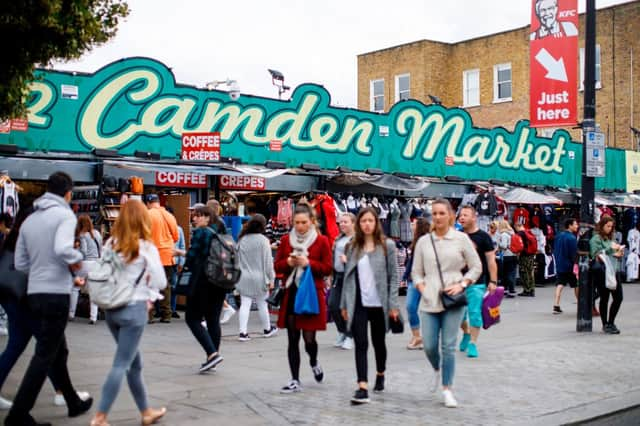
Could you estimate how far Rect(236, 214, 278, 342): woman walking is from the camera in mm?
11773

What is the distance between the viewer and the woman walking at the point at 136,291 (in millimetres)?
6238

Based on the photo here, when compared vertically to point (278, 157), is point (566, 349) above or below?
below

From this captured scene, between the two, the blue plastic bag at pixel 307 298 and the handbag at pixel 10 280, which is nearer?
the handbag at pixel 10 280

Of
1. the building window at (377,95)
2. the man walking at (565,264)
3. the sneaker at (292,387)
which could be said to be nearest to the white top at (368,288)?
the sneaker at (292,387)

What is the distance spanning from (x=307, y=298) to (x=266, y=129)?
31.6 ft

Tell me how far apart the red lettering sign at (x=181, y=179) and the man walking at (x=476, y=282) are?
632 centimetres

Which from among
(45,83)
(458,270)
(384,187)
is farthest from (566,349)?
(45,83)

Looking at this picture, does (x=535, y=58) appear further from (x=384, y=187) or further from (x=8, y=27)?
(x=8, y=27)

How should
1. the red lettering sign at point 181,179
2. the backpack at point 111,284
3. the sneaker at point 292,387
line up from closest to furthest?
the backpack at point 111,284
the sneaker at point 292,387
the red lettering sign at point 181,179

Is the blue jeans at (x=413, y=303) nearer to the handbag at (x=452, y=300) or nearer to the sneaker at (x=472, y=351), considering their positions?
the sneaker at (x=472, y=351)

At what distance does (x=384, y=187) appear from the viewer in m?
17.5

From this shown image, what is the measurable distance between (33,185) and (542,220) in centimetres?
Result: 1351

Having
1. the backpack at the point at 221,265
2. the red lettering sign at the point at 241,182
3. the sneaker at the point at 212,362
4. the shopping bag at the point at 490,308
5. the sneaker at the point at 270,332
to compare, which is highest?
the red lettering sign at the point at 241,182

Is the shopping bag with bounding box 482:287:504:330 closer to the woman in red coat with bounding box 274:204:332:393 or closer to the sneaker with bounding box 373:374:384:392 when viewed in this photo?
the sneaker with bounding box 373:374:384:392
